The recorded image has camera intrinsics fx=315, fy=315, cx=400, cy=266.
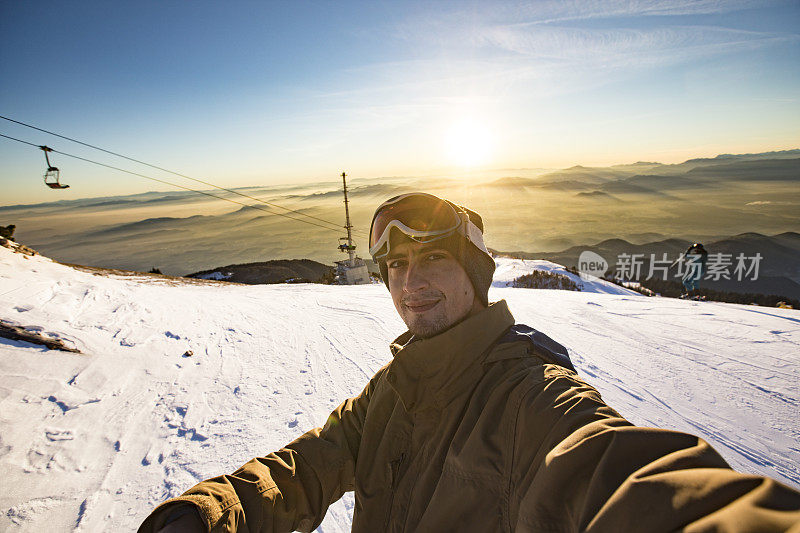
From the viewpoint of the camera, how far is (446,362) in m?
1.54

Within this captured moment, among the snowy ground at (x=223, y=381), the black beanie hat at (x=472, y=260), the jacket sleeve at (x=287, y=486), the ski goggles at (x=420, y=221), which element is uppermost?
the ski goggles at (x=420, y=221)

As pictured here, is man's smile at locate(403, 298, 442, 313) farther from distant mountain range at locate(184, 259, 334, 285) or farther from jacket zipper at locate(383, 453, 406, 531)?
distant mountain range at locate(184, 259, 334, 285)

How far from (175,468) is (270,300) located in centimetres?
566

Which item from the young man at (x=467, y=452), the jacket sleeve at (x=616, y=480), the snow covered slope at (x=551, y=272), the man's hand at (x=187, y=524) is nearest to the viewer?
the jacket sleeve at (x=616, y=480)

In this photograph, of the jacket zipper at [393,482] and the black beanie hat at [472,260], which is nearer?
the jacket zipper at [393,482]

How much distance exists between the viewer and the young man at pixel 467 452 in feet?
2.33

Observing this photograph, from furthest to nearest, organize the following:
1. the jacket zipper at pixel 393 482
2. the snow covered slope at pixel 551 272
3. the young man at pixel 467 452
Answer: the snow covered slope at pixel 551 272 < the jacket zipper at pixel 393 482 < the young man at pixel 467 452

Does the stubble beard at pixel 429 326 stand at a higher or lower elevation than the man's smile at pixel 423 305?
→ lower

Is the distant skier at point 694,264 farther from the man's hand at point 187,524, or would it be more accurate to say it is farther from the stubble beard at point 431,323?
the man's hand at point 187,524

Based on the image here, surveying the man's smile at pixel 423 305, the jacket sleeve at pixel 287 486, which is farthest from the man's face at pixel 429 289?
the jacket sleeve at pixel 287 486

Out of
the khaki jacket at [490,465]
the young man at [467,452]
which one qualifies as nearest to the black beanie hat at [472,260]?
the young man at [467,452]

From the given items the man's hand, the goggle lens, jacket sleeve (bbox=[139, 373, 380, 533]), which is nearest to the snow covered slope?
the goggle lens

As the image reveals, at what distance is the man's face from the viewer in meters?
1.78

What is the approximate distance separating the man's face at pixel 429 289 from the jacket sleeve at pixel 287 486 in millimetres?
591
